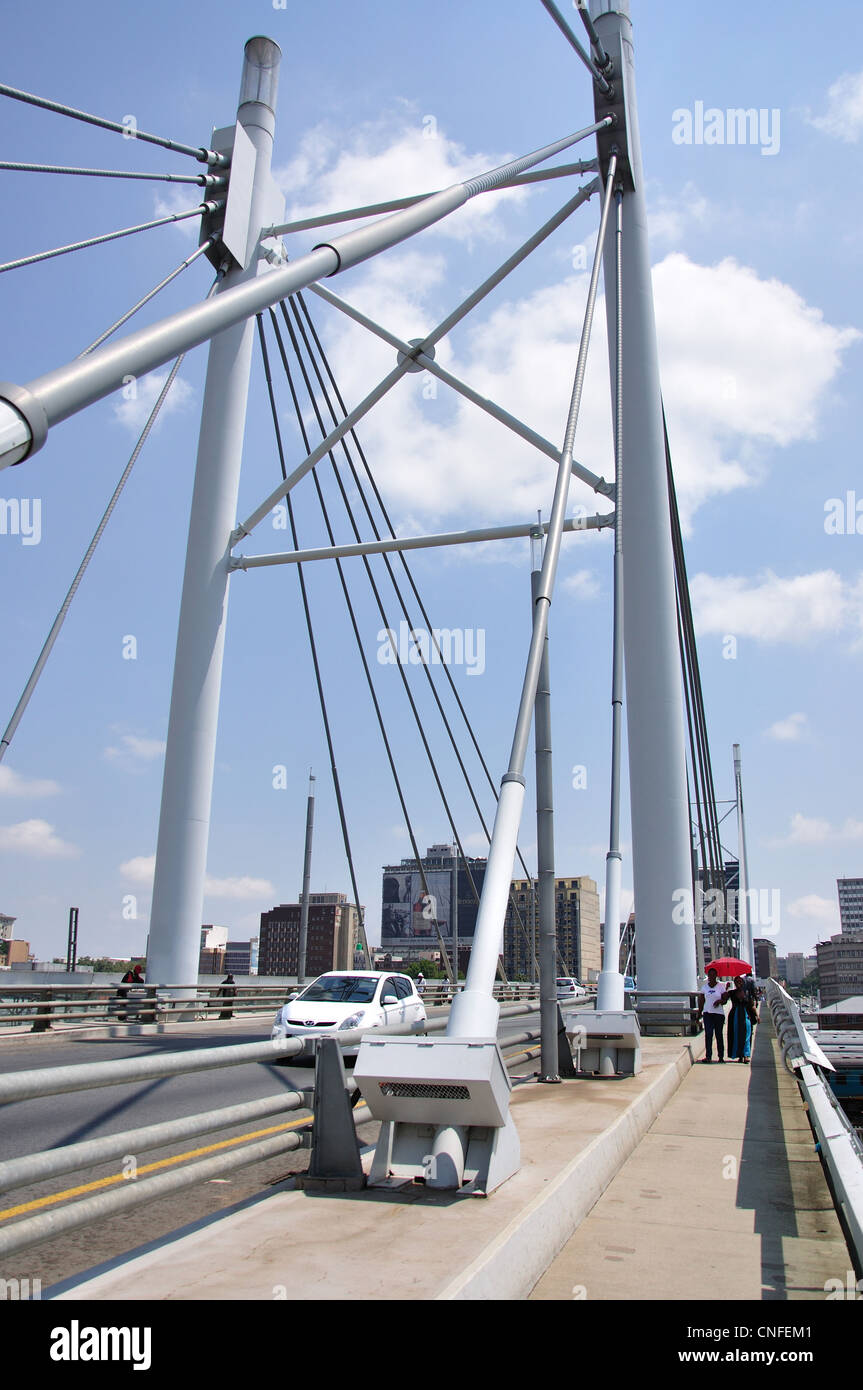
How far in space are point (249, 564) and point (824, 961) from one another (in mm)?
128558

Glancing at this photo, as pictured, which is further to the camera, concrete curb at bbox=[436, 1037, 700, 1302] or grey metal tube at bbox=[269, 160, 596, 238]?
grey metal tube at bbox=[269, 160, 596, 238]

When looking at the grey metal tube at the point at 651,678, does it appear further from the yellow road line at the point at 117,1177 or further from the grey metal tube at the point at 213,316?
the yellow road line at the point at 117,1177

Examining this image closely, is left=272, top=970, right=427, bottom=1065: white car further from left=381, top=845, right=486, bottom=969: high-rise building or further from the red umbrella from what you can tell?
left=381, top=845, right=486, bottom=969: high-rise building

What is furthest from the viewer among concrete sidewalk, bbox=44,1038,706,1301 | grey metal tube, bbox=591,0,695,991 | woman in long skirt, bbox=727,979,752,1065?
grey metal tube, bbox=591,0,695,991

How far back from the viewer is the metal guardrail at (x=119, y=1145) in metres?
3.21

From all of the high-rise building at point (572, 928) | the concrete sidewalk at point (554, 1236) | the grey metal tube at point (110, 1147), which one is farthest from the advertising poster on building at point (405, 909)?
the grey metal tube at point (110, 1147)

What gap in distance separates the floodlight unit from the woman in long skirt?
838 cm

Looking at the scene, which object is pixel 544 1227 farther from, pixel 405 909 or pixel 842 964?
pixel 842 964

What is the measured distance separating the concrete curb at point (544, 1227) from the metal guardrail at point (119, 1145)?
4.19 ft

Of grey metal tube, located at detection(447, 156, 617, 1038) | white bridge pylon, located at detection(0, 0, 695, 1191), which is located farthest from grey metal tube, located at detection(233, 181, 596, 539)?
grey metal tube, located at detection(447, 156, 617, 1038)

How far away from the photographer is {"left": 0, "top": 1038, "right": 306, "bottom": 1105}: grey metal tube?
125 inches
